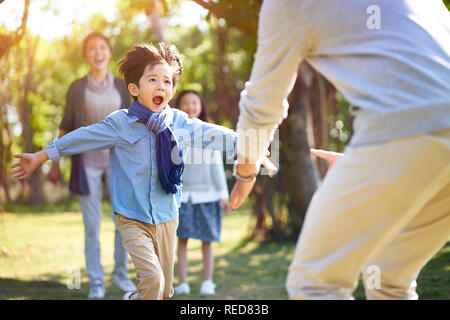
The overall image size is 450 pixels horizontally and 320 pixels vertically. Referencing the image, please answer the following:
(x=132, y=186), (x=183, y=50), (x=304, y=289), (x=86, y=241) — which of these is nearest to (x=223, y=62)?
(x=86, y=241)

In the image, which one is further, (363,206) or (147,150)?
(147,150)

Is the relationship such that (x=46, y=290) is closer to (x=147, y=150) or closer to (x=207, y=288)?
(x=207, y=288)

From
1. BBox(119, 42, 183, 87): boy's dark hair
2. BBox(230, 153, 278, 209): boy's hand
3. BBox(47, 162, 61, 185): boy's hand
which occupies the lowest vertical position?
BBox(47, 162, 61, 185): boy's hand

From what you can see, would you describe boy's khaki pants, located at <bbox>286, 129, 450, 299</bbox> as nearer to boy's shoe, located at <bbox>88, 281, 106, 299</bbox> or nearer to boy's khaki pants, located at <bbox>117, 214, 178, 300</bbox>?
boy's khaki pants, located at <bbox>117, 214, 178, 300</bbox>

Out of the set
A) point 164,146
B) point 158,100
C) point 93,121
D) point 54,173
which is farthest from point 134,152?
point 54,173

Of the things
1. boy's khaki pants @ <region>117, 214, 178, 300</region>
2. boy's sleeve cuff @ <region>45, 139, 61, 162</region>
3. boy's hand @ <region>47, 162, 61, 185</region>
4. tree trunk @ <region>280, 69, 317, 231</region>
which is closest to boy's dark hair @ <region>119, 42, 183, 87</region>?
boy's sleeve cuff @ <region>45, 139, 61, 162</region>

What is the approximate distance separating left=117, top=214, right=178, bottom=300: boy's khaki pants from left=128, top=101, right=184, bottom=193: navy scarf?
25cm

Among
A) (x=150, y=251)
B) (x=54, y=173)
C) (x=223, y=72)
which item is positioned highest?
(x=223, y=72)

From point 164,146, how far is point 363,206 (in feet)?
5.36

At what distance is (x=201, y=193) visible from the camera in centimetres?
511

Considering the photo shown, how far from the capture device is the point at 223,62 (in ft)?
26.3

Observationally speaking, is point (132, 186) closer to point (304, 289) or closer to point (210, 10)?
point (304, 289)

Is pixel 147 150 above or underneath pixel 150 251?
above

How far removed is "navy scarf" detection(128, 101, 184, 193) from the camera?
311cm
